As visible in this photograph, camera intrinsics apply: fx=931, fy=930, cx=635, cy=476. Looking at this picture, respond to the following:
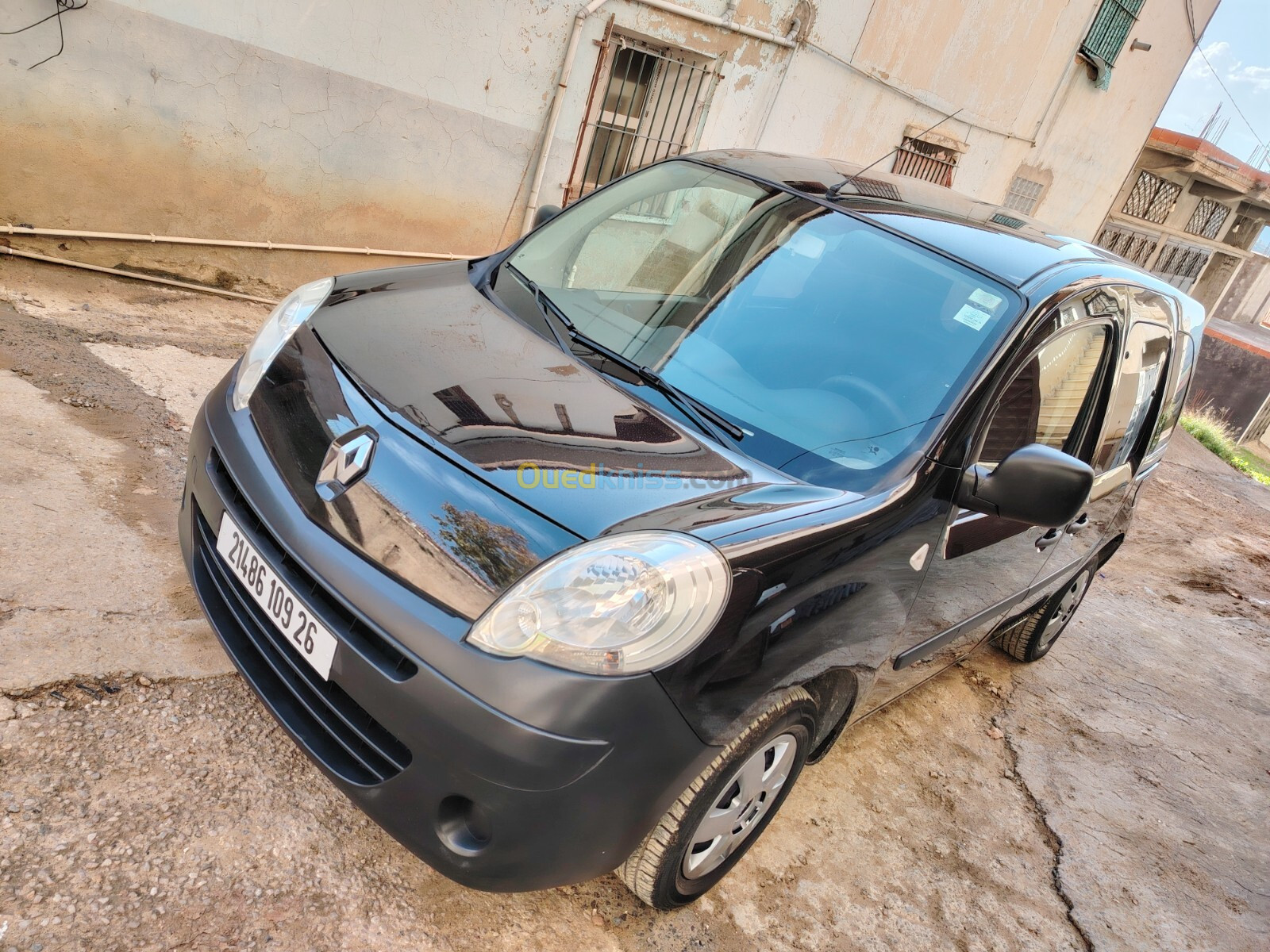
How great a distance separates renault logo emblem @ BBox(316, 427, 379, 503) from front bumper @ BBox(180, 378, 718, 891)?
82mm

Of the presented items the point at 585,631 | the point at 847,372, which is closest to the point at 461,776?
the point at 585,631

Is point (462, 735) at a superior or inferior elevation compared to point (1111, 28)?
inferior

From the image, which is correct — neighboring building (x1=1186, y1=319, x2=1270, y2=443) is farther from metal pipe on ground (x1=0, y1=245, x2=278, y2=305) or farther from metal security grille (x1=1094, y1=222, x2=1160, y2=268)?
metal pipe on ground (x1=0, y1=245, x2=278, y2=305)

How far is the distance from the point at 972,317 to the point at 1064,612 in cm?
225

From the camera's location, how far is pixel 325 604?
1.82 m

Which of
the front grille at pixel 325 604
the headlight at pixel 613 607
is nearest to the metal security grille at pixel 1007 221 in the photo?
the headlight at pixel 613 607

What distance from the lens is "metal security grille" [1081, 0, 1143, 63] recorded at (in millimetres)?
11004

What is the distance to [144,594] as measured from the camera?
265 centimetres

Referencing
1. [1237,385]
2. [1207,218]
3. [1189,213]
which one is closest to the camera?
[1237,385]

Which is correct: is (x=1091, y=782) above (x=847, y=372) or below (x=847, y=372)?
below

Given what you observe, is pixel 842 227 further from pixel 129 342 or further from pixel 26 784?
pixel 129 342

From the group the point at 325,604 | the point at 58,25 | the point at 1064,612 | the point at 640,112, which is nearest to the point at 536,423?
the point at 325,604

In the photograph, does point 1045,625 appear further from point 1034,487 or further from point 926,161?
point 926,161

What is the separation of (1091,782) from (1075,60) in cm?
1043
